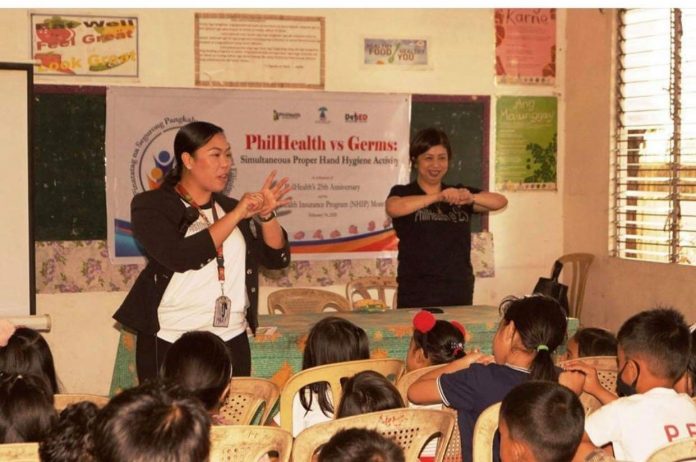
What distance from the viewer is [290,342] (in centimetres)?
421

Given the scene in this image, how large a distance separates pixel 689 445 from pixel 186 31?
4.74 metres

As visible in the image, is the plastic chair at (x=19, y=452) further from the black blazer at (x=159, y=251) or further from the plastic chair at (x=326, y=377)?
the black blazer at (x=159, y=251)

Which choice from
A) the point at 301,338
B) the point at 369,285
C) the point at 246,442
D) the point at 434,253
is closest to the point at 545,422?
the point at 246,442

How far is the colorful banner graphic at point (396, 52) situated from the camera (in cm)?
659

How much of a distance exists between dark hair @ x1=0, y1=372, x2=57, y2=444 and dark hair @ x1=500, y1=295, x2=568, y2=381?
1386 millimetres

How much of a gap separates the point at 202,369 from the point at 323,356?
761 mm

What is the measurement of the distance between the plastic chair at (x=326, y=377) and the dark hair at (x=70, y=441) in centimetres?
127

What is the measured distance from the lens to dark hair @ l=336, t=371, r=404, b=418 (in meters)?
2.78

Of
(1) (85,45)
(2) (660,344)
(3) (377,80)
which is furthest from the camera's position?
(3) (377,80)

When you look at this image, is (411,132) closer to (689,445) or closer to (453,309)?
(453,309)

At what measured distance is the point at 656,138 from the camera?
6.27 meters

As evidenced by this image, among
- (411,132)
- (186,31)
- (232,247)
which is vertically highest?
(186,31)

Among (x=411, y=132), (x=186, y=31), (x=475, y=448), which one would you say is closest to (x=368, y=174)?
(x=411, y=132)

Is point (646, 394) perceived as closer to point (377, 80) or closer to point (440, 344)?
point (440, 344)
